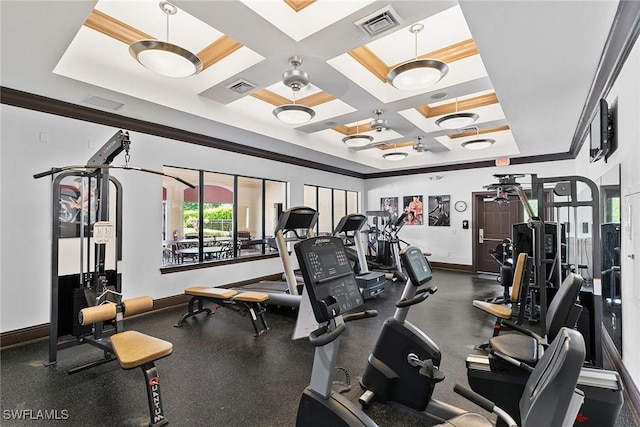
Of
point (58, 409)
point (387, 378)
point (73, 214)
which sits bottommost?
point (58, 409)

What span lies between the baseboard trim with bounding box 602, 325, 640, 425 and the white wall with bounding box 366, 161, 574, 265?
5.01 metres

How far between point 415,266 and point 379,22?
6.57 feet

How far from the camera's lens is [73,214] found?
4.23 m

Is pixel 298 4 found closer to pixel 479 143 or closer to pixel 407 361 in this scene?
pixel 407 361

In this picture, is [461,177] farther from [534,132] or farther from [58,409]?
[58,409]

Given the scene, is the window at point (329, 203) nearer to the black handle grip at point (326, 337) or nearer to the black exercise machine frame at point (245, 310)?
the black exercise machine frame at point (245, 310)

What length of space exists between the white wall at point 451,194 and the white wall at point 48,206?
5.86m

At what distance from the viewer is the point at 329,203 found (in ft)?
30.5

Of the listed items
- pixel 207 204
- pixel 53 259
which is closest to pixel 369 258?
pixel 207 204

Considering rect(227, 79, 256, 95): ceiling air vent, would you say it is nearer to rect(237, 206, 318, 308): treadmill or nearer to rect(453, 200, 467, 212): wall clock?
rect(237, 206, 318, 308): treadmill

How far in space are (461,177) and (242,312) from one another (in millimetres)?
6833

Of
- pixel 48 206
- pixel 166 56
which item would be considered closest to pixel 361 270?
pixel 166 56

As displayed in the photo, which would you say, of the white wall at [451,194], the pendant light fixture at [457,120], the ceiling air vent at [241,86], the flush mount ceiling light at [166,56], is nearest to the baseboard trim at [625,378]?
the pendant light fixture at [457,120]

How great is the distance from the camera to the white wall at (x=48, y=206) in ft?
12.0
